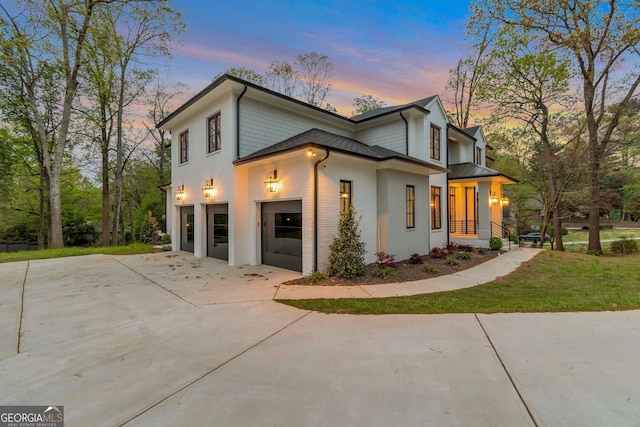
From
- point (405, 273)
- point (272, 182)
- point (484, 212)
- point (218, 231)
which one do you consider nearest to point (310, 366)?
point (405, 273)

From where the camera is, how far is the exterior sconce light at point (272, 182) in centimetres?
796

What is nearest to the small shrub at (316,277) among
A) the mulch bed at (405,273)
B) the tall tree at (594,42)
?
the mulch bed at (405,273)

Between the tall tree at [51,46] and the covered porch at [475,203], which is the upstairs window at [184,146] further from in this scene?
the covered porch at [475,203]

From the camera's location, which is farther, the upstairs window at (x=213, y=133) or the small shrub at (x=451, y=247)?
the small shrub at (x=451, y=247)

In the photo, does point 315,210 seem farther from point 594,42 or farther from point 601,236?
point 601,236

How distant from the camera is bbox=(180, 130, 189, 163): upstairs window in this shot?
11.8 metres

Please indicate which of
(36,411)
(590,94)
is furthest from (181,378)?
(590,94)

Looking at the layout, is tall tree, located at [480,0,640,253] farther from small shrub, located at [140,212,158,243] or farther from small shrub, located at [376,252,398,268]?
small shrub, located at [140,212,158,243]

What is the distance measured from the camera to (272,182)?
7.99 meters

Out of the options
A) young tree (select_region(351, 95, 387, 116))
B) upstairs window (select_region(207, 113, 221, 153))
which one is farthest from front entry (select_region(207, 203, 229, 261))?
young tree (select_region(351, 95, 387, 116))

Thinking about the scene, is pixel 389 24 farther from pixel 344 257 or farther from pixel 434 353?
pixel 434 353

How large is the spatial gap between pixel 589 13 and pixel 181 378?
60.0 feet

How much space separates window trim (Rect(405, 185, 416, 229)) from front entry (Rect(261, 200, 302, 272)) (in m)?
4.27

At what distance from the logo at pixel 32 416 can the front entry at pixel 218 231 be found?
7.22 meters
